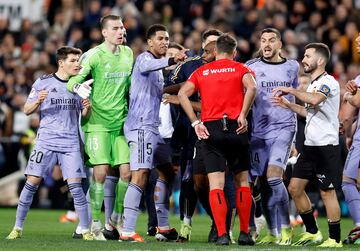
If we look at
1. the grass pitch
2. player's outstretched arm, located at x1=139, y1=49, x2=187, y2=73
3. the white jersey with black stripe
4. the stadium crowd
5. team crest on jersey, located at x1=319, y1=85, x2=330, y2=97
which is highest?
the stadium crowd

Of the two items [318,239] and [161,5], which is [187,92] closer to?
[318,239]

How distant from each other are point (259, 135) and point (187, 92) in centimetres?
148

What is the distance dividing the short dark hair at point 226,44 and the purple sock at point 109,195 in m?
2.63

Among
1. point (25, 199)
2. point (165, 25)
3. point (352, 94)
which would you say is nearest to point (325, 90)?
point (352, 94)

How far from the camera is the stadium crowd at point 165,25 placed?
22.9m

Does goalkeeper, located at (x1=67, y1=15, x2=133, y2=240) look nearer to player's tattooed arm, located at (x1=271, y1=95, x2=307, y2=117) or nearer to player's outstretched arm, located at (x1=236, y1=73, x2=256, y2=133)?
player's outstretched arm, located at (x1=236, y1=73, x2=256, y2=133)

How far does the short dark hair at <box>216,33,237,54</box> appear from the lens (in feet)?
42.0

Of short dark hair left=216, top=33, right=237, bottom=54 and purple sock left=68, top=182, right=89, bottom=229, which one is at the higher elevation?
short dark hair left=216, top=33, right=237, bottom=54

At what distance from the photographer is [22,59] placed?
26250 millimetres

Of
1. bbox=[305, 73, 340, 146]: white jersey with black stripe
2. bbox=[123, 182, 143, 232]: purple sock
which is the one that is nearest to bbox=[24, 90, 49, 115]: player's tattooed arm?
bbox=[123, 182, 143, 232]: purple sock

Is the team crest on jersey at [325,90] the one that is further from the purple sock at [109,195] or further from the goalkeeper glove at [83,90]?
the purple sock at [109,195]

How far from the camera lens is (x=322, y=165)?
13.1 meters

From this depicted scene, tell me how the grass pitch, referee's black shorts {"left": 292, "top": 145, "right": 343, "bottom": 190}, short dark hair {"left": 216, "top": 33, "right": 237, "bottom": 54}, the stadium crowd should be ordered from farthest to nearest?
the stadium crowd → referee's black shorts {"left": 292, "top": 145, "right": 343, "bottom": 190} → short dark hair {"left": 216, "top": 33, "right": 237, "bottom": 54} → the grass pitch

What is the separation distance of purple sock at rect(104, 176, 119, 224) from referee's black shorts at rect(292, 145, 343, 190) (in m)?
2.53
